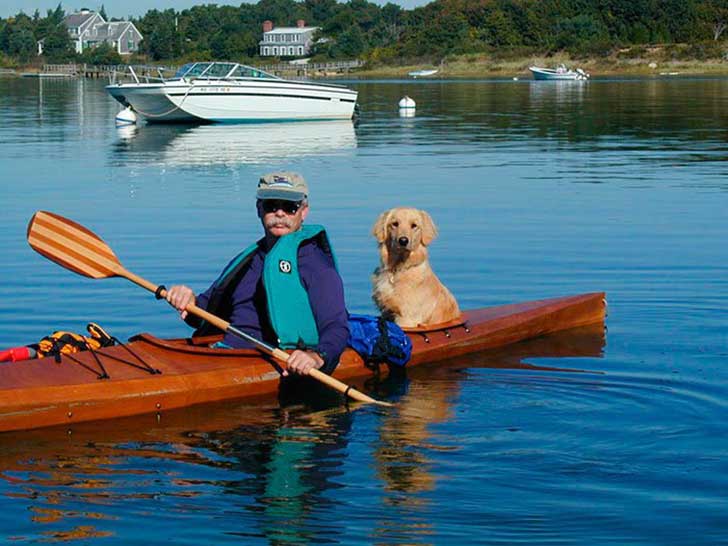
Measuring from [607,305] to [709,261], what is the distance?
247cm

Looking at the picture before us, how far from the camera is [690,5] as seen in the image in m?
106

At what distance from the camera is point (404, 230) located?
9.38 meters

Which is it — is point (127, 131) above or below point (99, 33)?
below

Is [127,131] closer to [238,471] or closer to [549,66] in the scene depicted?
[238,471]

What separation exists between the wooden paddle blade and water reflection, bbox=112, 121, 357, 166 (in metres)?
16.6

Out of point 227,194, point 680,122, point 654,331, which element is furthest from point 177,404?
point 680,122

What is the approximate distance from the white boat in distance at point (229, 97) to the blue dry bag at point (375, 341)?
2934 cm

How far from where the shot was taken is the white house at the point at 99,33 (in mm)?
143500

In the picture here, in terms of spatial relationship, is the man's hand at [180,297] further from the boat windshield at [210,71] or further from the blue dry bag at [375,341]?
the boat windshield at [210,71]

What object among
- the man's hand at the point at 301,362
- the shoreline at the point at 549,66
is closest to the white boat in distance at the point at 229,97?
the man's hand at the point at 301,362

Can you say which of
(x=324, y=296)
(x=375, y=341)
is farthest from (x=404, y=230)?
(x=324, y=296)

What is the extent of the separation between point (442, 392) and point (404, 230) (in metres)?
1.29

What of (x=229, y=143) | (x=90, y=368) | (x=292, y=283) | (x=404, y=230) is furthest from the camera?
(x=229, y=143)

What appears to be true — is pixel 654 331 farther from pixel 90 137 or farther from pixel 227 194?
pixel 90 137
